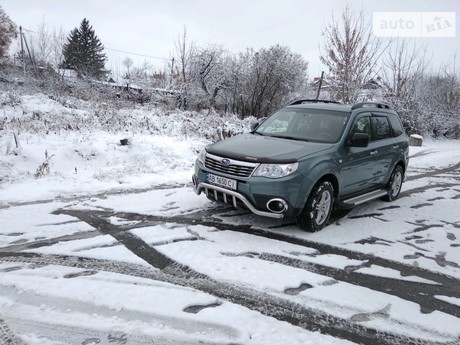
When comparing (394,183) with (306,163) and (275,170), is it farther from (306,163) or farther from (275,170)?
(275,170)

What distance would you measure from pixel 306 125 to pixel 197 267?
3.03 metres

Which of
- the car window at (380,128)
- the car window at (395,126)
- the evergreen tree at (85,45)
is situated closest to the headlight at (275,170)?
the car window at (380,128)

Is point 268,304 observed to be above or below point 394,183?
below

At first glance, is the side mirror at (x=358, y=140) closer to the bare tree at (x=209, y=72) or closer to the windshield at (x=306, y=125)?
the windshield at (x=306, y=125)

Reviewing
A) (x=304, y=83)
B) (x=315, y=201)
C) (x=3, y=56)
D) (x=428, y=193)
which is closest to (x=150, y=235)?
(x=315, y=201)

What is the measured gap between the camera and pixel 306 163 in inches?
179

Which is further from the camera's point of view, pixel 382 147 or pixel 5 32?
pixel 5 32

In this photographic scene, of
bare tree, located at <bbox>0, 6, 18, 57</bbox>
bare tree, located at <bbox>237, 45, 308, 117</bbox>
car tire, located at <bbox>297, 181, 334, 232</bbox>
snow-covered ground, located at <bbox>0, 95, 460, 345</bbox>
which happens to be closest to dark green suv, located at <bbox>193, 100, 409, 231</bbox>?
car tire, located at <bbox>297, 181, 334, 232</bbox>

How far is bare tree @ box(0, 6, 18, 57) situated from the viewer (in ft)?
93.4

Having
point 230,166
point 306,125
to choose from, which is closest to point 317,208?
point 230,166

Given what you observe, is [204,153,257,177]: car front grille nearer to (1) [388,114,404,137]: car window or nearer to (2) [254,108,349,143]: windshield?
(2) [254,108,349,143]: windshield

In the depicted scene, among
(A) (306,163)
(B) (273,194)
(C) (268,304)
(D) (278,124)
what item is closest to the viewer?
(C) (268,304)

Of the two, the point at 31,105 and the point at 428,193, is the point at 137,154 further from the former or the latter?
the point at 428,193

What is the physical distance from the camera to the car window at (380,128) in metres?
6.11
